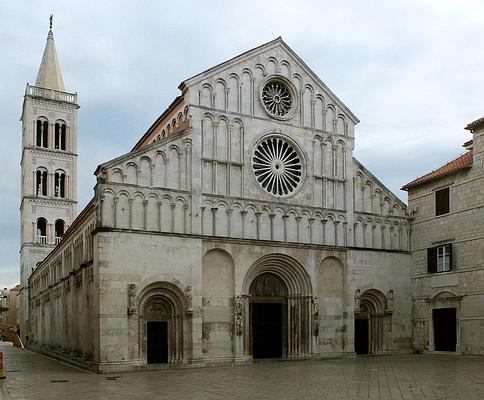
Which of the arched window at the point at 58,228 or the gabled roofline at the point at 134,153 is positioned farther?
the arched window at the point at 58,228

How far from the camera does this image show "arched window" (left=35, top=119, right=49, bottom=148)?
70.4 m

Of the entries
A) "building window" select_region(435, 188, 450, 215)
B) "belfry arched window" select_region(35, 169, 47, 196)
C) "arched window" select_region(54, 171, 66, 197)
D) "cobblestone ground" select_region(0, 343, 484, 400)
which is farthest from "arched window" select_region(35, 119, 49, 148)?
"building window" select_region(435, 188, 450, 215)

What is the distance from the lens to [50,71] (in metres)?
72.9

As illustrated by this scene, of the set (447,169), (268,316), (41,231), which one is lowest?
(268,316)

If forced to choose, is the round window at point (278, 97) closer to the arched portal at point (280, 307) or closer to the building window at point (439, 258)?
the arched portal at point (280, 307)

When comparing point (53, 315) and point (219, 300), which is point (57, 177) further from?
point (219, 300)

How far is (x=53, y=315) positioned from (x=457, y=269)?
3021 centimetres

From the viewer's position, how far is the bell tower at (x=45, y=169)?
68.6 m

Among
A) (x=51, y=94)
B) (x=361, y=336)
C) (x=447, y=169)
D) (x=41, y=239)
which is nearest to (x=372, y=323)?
(x=361, y=336)

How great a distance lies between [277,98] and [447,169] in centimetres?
1057

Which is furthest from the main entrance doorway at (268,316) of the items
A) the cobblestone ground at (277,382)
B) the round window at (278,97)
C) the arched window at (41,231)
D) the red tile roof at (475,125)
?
the arched window at (41,231)

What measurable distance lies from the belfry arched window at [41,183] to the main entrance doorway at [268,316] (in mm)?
41961

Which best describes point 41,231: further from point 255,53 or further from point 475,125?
point 475,125

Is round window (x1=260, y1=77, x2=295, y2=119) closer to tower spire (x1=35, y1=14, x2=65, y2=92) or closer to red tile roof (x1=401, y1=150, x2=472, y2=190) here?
red tile roof (x1=401, y1=150, x2=472, y2=190)
